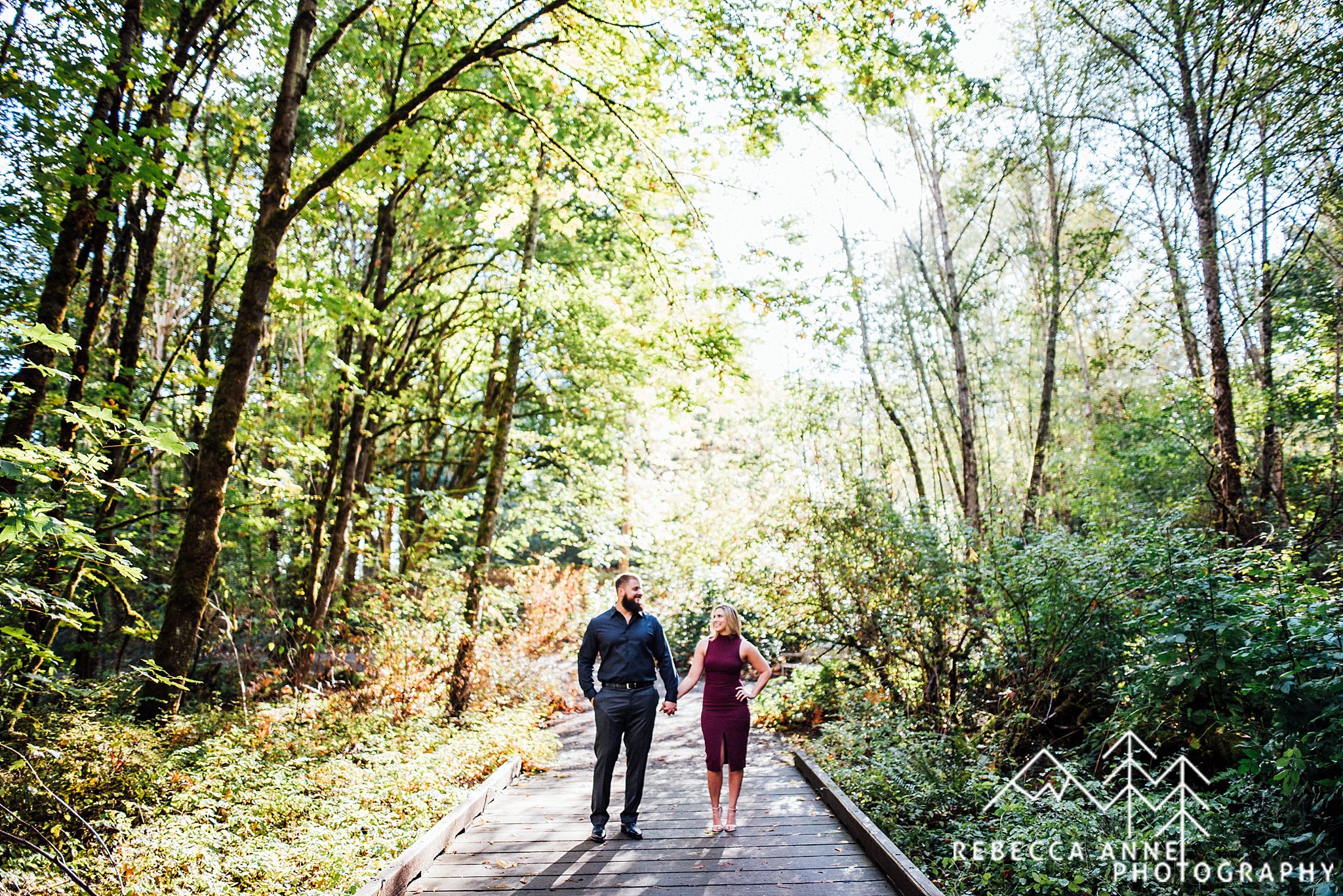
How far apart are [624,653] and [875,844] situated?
221 cm

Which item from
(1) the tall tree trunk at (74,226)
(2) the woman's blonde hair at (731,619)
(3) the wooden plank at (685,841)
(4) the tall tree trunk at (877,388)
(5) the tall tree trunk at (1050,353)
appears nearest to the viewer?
(1) the tall tree trunk at (74,226)

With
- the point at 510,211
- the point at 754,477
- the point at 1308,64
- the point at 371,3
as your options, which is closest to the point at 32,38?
the point at 371,3

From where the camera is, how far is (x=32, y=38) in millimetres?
5254

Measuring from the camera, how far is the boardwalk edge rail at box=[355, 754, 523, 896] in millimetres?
4148

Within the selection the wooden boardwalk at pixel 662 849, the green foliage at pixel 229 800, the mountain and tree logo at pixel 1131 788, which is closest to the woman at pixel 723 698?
the wooden boardwalk at pixel 662 849

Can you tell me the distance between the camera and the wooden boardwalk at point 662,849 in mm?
4516

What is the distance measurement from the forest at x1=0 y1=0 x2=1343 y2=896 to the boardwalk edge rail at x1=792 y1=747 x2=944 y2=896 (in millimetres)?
272

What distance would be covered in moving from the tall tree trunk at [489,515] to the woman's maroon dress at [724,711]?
190 inches

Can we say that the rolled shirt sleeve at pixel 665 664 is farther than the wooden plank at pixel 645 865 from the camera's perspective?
Yes

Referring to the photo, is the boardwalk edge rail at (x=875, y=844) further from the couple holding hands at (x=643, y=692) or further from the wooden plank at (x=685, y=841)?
the couple holding hands at (x=643, y=692)

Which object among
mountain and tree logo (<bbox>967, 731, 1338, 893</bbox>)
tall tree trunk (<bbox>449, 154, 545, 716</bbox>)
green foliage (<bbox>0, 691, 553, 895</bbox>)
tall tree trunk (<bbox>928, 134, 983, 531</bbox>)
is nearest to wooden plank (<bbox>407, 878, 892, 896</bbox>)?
mountain and tree logo (<bbox>967, 731, 1338, 893</bbox>)

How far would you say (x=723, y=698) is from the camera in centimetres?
577

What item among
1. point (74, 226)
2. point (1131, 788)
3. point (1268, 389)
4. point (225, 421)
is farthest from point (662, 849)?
point (1268, 389)

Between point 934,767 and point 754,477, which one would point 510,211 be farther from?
point 754,477
